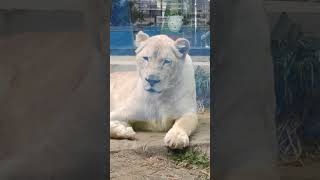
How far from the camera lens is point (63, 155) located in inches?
122

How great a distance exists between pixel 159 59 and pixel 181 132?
18.3 inches

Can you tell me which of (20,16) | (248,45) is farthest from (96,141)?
(248,45)

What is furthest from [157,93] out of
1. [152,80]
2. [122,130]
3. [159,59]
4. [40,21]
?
[40,21]

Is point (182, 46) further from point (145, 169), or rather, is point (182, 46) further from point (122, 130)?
point (145, 169)

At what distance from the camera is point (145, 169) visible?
3113 mm

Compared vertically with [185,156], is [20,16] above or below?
above

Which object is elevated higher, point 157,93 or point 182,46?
point 182,46

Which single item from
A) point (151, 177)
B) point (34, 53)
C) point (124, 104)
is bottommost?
point (151, 177)

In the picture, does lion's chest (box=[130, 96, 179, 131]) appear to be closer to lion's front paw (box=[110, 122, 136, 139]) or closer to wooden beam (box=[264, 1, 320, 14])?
lion's front paw (box=[110, 122, 136, 139])

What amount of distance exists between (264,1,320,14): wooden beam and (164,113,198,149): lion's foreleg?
79 centimetres

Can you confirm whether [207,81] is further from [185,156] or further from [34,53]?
[34,53]

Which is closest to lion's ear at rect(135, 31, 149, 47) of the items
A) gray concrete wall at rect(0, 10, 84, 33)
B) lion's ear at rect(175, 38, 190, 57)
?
lion's ear at rect(175, 38, 190, 57)

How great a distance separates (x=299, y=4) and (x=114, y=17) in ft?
3.65

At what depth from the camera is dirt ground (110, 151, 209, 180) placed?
3109 mm
